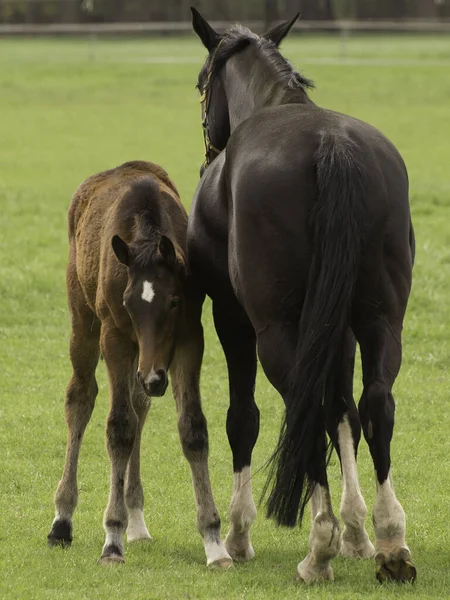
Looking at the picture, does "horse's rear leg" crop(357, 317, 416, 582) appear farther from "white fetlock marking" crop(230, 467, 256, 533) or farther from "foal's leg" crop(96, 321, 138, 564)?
"foal's leg" crop(96, 321, 138, 564)

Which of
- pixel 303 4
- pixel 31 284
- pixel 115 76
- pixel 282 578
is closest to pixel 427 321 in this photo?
pixel 31 284

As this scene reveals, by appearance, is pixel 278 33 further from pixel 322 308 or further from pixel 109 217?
pixel 322 308

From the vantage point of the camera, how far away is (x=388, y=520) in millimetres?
4887

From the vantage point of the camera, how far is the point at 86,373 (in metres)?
6.20

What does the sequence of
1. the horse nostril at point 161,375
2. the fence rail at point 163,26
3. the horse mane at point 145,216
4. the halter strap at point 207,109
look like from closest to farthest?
the horse nostril at point 161,375
the horse mane at point 145,216
the halter strap at point 207,109
the fence rail at point 163,26

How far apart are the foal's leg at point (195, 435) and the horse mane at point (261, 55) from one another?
1.37 m

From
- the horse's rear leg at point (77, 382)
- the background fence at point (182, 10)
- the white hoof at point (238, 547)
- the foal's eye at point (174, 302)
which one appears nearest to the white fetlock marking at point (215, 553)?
the white hoof at point (238, 547)

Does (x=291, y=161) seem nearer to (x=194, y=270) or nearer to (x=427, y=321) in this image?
(x=194, y=270)

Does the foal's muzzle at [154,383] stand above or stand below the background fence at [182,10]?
above

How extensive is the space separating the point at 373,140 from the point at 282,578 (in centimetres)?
192

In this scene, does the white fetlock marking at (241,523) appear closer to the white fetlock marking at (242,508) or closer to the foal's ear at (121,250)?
the white fetlock marking at (242,508)

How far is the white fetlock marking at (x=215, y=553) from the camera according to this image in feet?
17.5

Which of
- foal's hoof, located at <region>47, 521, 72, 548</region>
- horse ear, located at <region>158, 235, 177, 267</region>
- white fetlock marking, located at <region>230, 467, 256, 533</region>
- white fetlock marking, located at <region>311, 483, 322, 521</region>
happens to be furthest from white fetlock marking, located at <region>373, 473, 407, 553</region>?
foal's hoof, located at <region>47, 521, 72, 548</region>

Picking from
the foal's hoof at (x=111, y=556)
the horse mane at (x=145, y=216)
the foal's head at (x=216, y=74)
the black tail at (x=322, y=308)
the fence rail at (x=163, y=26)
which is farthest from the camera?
the fence rail at (x=163, y=26)
